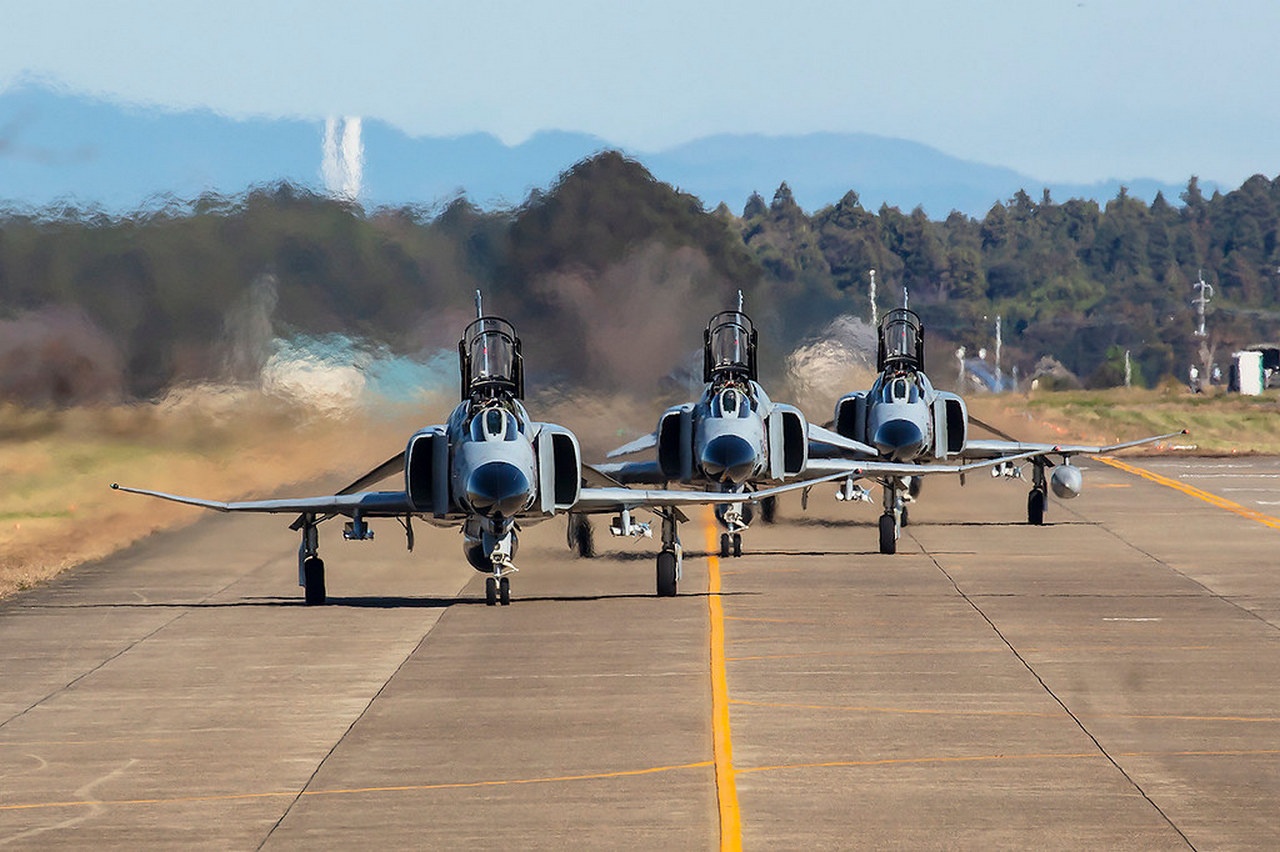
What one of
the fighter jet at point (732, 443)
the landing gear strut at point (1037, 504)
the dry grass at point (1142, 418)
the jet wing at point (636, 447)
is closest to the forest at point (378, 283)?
the jet wing at point (636, 447)

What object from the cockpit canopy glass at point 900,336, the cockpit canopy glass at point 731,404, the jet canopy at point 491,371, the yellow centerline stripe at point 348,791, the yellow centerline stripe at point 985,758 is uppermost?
the cockpit canopy glass at point 900,336

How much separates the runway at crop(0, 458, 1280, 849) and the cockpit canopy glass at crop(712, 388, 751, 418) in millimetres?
2458

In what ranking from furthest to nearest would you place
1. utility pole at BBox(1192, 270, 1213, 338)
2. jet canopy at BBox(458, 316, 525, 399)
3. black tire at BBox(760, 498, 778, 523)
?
1. utility pole at BBox(1192, 270, 1213, 338)
2. black tire at BBox(760, 498, 778, 523)
3. jet canopy at BBox(458, 316, 525, 399)

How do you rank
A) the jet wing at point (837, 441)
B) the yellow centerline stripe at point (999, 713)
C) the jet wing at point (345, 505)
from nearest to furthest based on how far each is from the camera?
1. the yellow centerline stripe at point (999, 713)
2. the jet wing at point (345, 505)
3. the jet wing at point (837, 441)

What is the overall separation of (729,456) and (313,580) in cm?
728

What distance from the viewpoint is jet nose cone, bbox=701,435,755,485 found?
106 ft

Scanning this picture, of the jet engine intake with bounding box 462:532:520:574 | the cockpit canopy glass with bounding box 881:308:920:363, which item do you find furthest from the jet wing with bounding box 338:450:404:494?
the cockpit canopy glass with bounding box 881:308:920:363

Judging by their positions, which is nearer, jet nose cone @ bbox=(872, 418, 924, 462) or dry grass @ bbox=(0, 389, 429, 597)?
jet nose cone @ bbox=(872, 418, 924, 462)

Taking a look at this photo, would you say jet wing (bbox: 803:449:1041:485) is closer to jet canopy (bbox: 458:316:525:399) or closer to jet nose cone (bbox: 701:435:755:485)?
jet nose cone (bbox: 701:435:755:485)

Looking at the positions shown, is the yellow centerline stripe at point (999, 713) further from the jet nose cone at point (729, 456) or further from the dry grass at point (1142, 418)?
the dry grass at point (1142, 418)

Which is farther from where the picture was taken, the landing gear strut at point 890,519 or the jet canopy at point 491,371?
the landing gear strut at point 890,519

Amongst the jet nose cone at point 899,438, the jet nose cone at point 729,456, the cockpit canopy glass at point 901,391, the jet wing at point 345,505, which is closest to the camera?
the jet wing at point 345,505

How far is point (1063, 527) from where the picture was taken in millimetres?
41031

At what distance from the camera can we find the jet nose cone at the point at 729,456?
32.3 m
